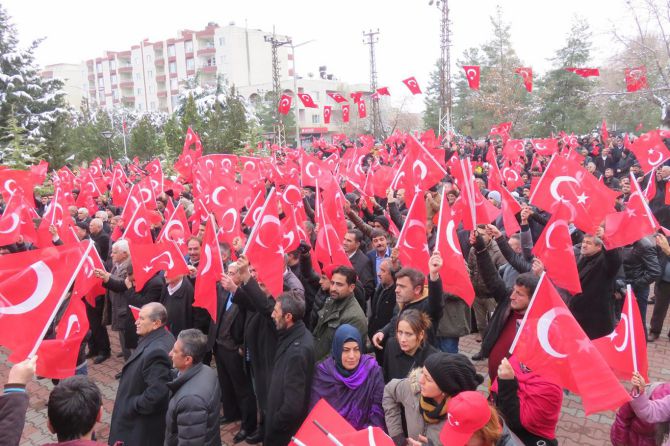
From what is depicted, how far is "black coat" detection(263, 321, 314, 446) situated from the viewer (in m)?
3.76

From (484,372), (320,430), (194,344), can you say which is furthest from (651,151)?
(320,430)

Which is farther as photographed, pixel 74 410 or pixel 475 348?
pixel 475 348

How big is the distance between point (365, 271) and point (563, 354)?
3212 mm

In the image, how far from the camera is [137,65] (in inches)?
3187

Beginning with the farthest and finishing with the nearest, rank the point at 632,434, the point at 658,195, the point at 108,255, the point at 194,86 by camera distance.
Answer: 1. the point at 194,86
2. the point at 658,195
3. the point at 108,255
4. the point at 632,434

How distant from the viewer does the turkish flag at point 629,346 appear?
305 centimetres

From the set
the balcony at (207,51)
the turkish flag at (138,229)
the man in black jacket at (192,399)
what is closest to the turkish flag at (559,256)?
the man in black jacket at (192,399)

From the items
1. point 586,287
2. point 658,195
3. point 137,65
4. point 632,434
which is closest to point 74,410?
point 632,434

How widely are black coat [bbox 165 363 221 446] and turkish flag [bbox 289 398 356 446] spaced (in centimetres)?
117

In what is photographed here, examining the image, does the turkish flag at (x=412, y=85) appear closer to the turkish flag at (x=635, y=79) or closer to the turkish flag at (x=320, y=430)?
the turkish flag at (x=635, y=79)

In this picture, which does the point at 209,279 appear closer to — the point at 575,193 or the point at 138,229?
the point at 138,229

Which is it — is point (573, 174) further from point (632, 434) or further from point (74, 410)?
point (74, 410)

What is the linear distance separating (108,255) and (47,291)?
5.16m

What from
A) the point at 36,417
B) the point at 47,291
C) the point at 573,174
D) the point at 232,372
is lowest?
the point at 36,417
